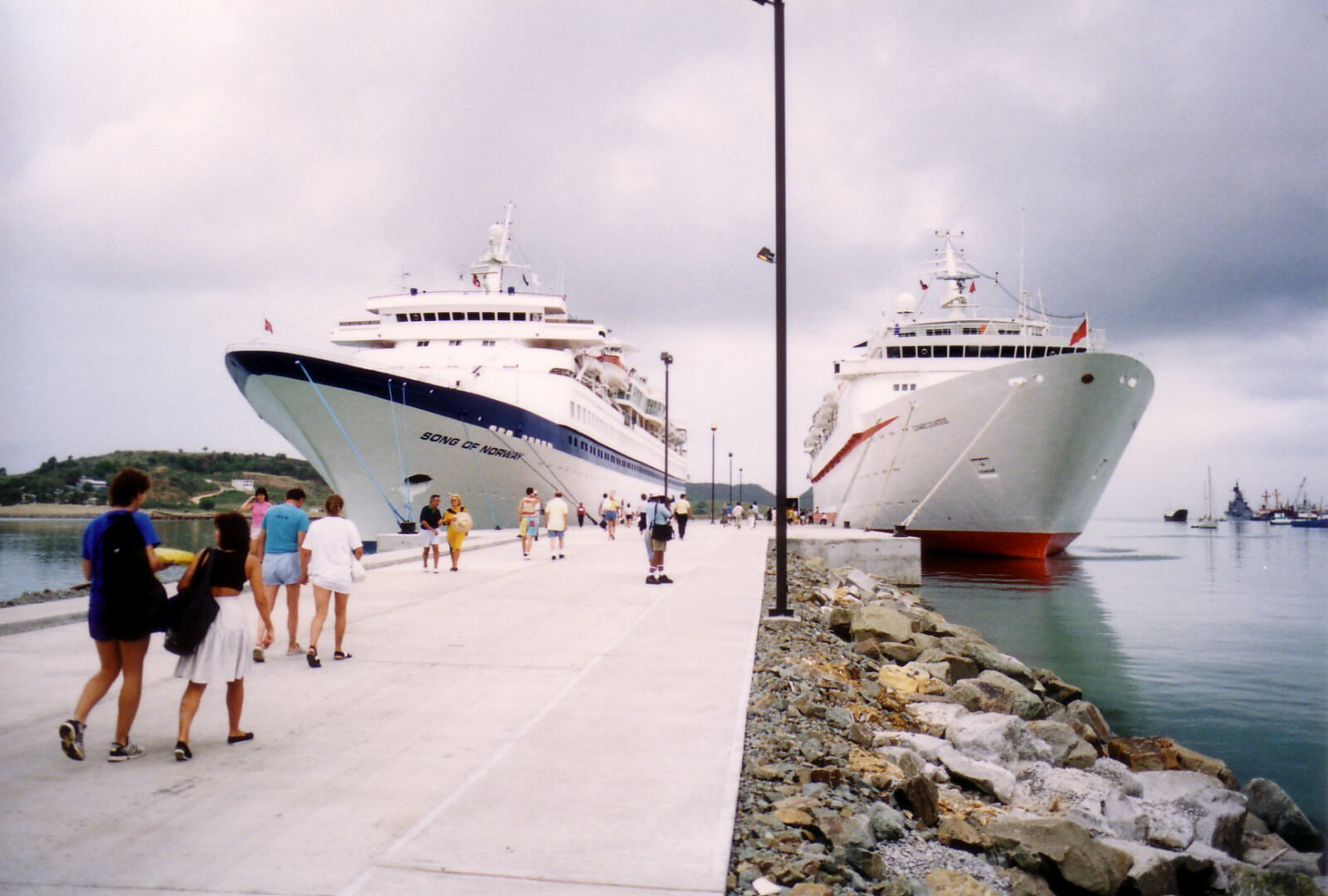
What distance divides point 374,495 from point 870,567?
1615 cm

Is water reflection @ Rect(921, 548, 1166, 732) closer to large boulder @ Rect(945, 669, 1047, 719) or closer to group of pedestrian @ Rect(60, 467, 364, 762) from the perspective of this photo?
large boulder @ Rect(945, 669, 1047, 719)

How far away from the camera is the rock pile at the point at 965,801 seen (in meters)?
4.30

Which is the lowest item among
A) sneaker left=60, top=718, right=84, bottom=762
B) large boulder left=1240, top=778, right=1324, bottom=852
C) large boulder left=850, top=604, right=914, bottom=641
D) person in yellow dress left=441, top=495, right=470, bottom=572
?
large boulder left=1240, top=778, right=1324, bottom=852

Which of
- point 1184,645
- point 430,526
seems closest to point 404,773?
point 430,526

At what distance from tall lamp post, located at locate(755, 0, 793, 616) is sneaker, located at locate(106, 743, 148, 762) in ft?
24.6

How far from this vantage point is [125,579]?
4.87 m

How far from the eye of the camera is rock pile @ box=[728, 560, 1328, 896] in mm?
4305

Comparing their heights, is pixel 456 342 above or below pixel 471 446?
above

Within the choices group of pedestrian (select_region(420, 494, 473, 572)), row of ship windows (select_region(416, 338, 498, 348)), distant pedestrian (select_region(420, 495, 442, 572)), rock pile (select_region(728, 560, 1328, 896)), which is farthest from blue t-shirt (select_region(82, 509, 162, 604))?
row of ship windows (select_region(416, 338, 498, 348))

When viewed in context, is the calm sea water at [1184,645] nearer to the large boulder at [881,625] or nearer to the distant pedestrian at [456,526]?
the large boulder at [881,625]

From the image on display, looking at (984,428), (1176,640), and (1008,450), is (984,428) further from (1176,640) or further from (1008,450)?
(1176,640)

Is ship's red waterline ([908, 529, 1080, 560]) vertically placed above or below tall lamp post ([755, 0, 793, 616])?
below

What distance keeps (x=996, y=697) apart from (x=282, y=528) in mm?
7188

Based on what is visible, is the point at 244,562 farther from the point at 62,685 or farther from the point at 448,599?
the point at 448,599
